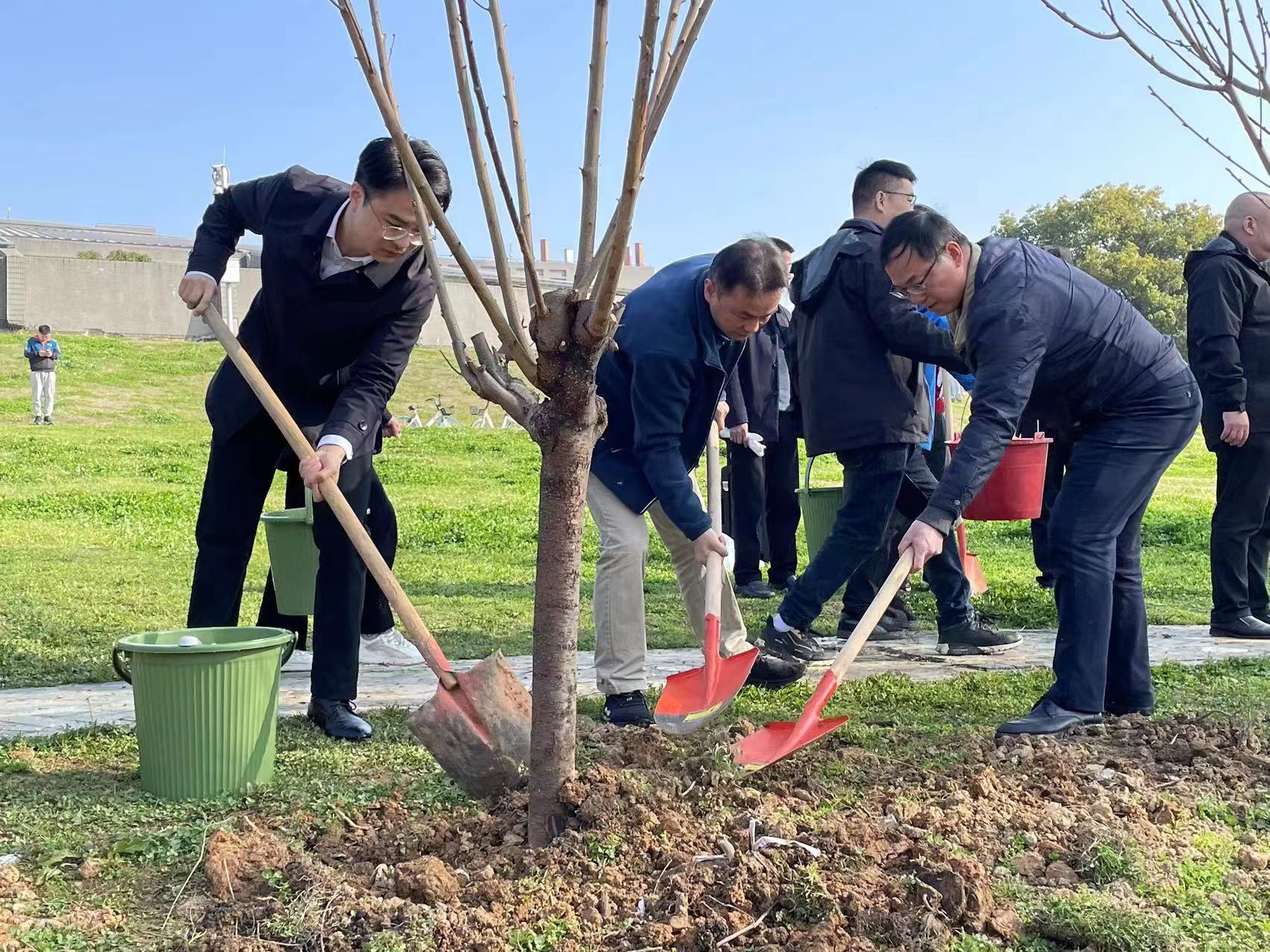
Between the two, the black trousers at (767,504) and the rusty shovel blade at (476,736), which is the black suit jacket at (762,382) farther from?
the rusty shovel blade at (476,736)

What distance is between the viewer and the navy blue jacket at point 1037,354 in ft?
12.1

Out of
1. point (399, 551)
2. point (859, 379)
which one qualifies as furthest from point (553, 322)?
point (399, 551)

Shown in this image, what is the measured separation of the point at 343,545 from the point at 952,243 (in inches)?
83.8

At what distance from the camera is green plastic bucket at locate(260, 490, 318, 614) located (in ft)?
16.5

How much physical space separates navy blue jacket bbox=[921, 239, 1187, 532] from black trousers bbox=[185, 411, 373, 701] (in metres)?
1.84

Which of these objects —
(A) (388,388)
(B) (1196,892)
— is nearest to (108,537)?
(A) (388,388)

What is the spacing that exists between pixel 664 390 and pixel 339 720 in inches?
59.0

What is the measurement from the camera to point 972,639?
5.75 metres

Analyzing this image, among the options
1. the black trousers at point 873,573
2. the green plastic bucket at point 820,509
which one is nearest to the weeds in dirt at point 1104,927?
the black trousers at point 873,573

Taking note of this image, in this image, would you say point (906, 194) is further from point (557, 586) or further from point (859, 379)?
point (557, 586)

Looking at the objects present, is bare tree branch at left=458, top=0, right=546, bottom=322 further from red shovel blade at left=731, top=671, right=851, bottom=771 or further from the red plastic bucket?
the red plastic bucket

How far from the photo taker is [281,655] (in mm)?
3525

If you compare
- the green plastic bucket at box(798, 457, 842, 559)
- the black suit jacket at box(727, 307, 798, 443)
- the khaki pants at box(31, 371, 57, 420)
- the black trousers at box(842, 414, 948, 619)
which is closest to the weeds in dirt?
the black trousers at box(842, 414, 948, 619)

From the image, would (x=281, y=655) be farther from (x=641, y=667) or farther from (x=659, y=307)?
(x=659, y=307)
